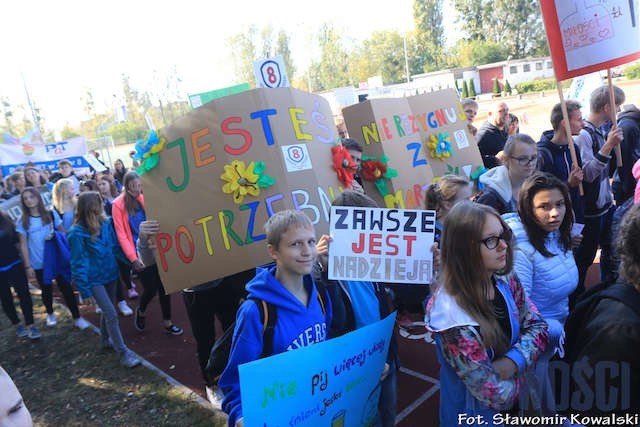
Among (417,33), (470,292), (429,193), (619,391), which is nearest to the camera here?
(619,391)

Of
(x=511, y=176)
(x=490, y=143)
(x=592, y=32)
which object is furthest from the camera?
(x=490, y=143)

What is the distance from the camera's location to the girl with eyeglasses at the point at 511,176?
10.4 ft

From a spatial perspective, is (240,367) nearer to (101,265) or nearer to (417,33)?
(101,265)

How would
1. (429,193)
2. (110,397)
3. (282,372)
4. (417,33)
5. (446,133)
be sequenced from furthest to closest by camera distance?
(417,33) < (446,133) < (110,397) < (429,193) < (282,372)

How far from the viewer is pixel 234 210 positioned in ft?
9.25

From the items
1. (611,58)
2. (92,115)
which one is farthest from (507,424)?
(92,115)

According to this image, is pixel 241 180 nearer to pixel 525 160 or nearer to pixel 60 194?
pixel 525 160

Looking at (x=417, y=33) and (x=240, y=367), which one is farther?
(x=417, y=33)

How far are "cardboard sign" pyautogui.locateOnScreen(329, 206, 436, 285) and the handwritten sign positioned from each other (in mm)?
237

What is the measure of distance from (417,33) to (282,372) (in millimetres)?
A: 75815

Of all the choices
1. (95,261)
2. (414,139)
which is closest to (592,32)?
(414,139)

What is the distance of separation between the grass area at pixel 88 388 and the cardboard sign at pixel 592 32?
403cm

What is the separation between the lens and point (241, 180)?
2797 mm

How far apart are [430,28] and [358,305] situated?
249ft
